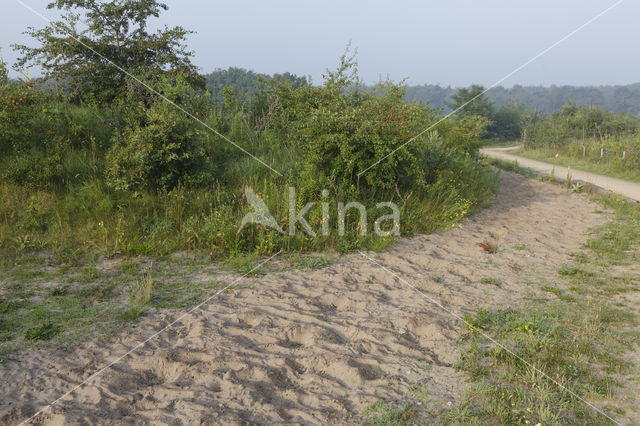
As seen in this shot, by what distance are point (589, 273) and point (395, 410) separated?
3862mm

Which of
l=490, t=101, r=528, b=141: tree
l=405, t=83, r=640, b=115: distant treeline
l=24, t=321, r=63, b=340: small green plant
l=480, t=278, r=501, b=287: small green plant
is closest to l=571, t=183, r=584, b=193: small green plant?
l=480, t=278, r=501, b=287: small green plant

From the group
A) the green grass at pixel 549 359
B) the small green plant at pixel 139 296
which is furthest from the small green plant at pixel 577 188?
the small green plant at pixel 139 296

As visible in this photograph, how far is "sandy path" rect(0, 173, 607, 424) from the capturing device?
2.68 m

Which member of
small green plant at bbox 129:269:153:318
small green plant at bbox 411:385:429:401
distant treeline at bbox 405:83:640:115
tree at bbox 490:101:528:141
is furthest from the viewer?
distant treeline at bbox 405:83:640:115

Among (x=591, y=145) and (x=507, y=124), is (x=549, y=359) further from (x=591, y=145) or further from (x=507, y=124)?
(x=507, y=124)

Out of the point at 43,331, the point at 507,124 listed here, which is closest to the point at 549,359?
the point at 43,331

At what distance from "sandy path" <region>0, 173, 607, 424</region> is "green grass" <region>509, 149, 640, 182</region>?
9.06m

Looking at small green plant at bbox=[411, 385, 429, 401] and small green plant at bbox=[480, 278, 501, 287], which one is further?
small green plant at bbox=[480, 278, 501, 287]

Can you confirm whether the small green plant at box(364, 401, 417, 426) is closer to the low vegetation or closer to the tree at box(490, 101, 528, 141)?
the low vegetation

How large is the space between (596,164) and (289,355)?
14.2 metres

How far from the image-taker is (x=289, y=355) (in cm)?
329

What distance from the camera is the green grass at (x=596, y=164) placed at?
39.6 ft

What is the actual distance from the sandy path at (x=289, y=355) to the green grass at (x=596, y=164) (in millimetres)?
9061

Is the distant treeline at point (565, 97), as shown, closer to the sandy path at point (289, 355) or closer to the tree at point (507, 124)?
the tree at point (507, 124)
